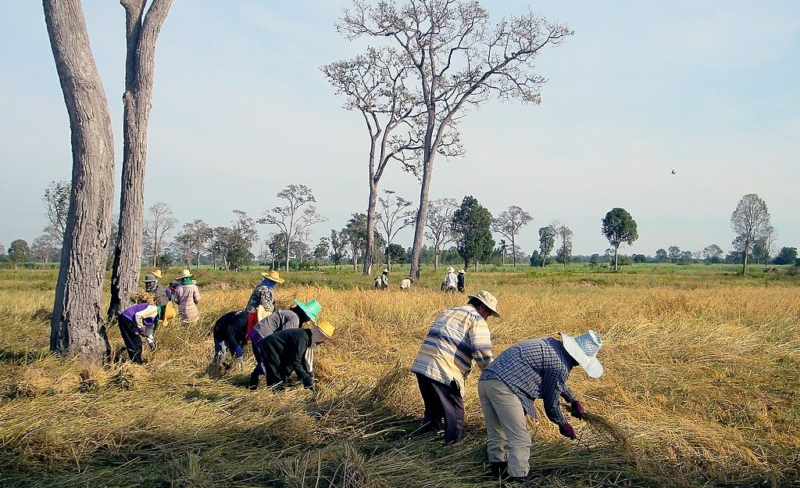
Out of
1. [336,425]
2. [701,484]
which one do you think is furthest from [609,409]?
[336,425]

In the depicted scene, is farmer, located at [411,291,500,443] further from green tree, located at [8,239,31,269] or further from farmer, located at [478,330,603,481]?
green tree, located at [8,239,31,269]

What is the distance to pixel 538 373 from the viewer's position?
4.64 m

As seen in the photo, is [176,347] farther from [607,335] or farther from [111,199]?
[607,335]

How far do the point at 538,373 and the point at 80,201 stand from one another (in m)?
6.30

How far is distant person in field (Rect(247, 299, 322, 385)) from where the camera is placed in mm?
7160

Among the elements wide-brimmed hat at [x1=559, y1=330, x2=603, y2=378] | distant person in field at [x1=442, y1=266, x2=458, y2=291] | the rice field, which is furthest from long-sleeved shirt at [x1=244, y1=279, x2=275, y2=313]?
distant person in field at [x1=442, y1=266, x2=458, y2=291]

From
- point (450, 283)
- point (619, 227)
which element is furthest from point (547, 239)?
point (450, 283)

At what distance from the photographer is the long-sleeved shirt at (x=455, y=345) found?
5.25 metres

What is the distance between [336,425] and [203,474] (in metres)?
1.56

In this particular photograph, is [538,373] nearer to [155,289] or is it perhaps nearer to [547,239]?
[155,289]

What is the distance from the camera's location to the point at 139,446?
5066 millimetres

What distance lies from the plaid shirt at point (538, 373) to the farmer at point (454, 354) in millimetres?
543

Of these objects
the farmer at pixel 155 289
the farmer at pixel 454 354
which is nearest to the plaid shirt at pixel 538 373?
the farmer at pixel 454 354

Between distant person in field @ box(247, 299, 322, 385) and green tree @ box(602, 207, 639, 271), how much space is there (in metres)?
46.6
